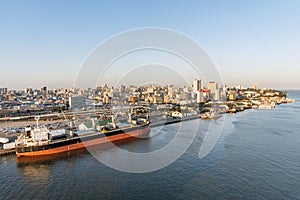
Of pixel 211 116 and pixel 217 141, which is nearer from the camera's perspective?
pixel 217 141

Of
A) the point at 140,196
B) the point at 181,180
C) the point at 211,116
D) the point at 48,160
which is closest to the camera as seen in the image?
the point at 140,196

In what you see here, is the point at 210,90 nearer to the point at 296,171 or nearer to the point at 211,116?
the point at 211,116

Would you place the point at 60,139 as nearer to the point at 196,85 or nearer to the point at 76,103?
the point at 76,103

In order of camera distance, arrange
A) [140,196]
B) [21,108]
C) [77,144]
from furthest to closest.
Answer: [21,108] → [77,144] → [140,196]

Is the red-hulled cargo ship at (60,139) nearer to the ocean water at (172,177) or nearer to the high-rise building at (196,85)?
the ocean water at (172,177)

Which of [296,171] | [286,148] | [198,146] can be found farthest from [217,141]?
[296,171]

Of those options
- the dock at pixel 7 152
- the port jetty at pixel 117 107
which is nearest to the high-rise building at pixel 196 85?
the port jetty at pixel 117 107

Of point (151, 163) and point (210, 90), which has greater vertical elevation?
point (210, 90)

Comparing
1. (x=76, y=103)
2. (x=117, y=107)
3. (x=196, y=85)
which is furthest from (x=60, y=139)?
(x=196, y=85)
